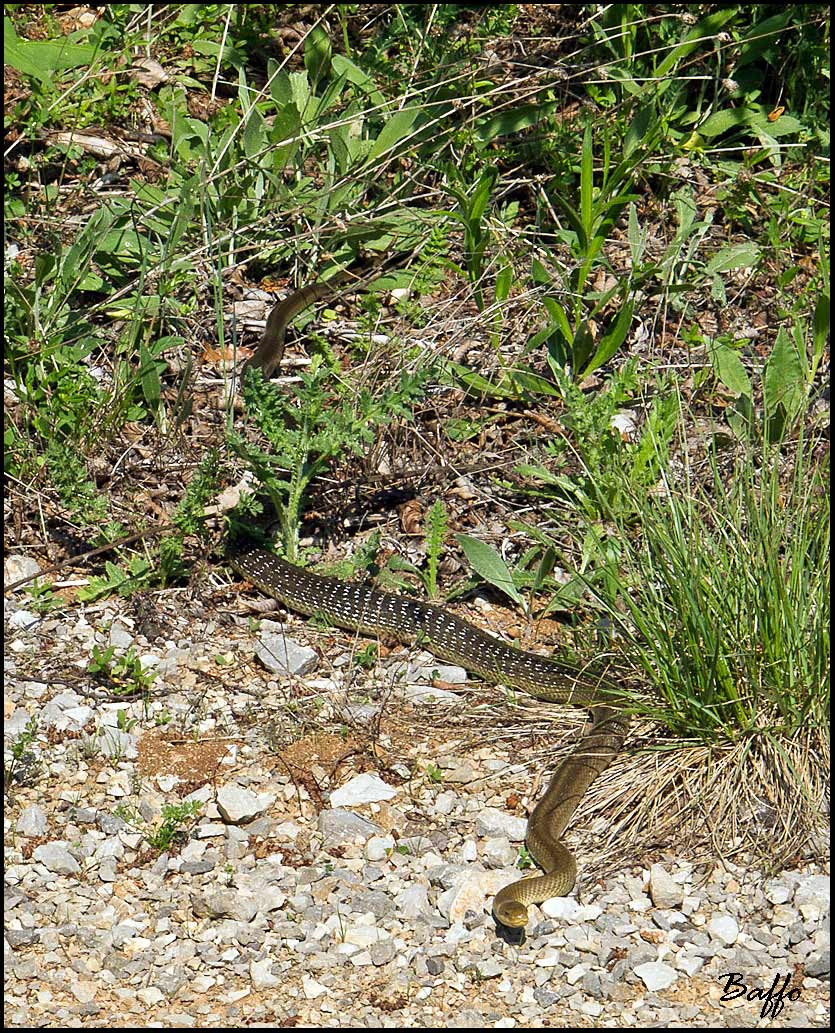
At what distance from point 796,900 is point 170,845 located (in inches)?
76.1

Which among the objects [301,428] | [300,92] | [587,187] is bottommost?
[301,428]

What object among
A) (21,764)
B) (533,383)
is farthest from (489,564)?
(21,764)

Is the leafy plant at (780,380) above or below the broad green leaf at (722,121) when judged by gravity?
below

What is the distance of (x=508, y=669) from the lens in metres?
4.95

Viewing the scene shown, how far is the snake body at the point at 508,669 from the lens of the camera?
3941mm

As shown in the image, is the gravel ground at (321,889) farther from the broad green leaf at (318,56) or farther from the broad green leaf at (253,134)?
the broad green leaf at (318,56)

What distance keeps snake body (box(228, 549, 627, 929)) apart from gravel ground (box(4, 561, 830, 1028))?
0.11 m

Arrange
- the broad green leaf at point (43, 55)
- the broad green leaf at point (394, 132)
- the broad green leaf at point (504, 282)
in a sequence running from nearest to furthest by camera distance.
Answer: the broad green leaf at point (504, 282)
the broad green leaf at point (394, 132)
the broad green leaf at point (43, 55)

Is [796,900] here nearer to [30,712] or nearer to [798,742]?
[798,742]

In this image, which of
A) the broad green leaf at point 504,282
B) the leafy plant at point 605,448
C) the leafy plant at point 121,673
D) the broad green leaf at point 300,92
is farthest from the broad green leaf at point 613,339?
the leafy plant at point 121,673

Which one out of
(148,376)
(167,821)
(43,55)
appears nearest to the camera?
(167,821)

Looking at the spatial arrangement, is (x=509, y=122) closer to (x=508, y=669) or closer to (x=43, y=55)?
(x=43, y=55)

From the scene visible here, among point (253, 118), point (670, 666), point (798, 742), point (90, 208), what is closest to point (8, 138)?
point (90, 208)

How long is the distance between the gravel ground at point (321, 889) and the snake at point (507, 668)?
11 centimetres
